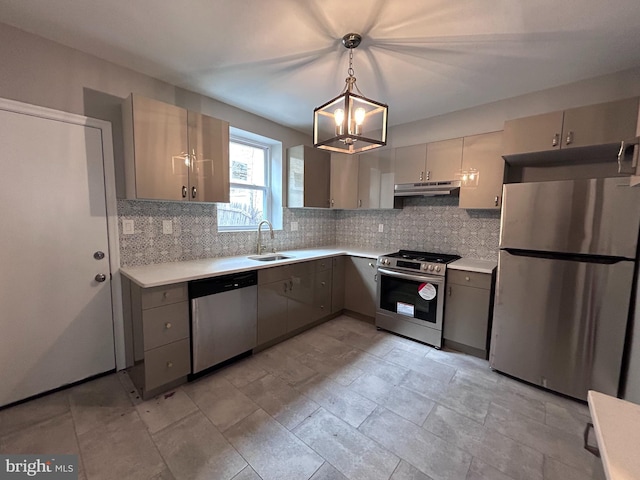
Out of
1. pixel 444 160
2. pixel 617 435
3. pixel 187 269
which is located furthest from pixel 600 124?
pixel 187 269

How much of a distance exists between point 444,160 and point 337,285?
1954mm

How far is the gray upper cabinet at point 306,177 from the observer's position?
Result: 3.38 meters

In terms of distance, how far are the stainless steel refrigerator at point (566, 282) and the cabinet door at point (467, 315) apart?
18 cm

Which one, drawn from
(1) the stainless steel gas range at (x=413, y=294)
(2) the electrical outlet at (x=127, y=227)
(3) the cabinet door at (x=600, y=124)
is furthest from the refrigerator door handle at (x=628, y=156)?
(2) the electrical outlet at (x=127, y=227)

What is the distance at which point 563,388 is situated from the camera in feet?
6.66

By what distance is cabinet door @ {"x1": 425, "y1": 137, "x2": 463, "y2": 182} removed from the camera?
2801 mm

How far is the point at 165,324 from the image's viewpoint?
195 cm

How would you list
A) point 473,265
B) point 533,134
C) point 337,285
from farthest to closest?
point 337,285 → point 473,265 → point 533,134

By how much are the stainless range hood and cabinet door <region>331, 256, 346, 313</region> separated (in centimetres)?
113

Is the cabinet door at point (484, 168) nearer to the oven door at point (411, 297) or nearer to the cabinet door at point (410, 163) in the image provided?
the cabinet door at point (410, 163)

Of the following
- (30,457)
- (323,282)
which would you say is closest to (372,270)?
(323,282)

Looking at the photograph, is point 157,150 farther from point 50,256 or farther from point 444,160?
point 444,160

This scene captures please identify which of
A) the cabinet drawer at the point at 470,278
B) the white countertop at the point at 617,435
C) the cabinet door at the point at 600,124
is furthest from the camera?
the cabinet drawer at the point at 470,278

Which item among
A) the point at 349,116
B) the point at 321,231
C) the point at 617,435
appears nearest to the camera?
the point at 617,435
